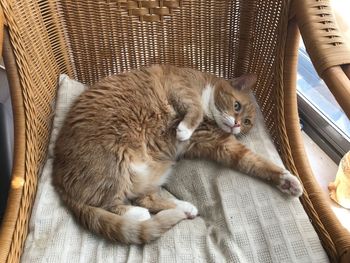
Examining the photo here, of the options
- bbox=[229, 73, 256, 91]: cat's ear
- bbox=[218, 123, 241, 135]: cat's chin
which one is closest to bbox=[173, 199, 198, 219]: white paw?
bbox=[218, 123, 241, 135]: cat's chin

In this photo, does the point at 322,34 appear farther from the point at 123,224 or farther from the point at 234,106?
the point at 123,224

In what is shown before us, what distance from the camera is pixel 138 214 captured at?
4.04 ft

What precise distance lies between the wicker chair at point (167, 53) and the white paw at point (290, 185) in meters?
0.04

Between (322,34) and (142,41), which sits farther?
(142,41)

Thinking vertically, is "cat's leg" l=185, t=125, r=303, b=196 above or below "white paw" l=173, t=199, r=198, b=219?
above

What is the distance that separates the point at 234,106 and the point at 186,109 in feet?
0.61

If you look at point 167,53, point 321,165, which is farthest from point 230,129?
point 321,165

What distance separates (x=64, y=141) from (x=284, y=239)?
725 millimetres

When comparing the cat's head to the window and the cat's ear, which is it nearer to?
the cat's ear

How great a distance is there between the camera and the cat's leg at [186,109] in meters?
1.37

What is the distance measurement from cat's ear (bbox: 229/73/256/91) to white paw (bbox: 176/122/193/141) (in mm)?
305

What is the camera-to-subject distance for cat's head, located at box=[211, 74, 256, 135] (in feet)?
4.75

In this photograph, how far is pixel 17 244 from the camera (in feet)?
3.59

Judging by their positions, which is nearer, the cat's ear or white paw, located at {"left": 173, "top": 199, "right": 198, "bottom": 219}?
white paw, located at {"left": 173, "top": 199, "right": 198, "bottom": 219}
